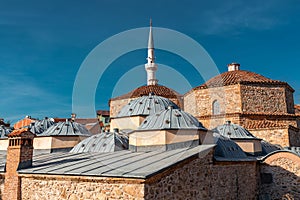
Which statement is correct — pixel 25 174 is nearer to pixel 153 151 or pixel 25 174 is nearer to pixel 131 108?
pixel 153 151

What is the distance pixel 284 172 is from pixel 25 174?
32.1ft

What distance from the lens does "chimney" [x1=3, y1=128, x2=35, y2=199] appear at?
8059 mm

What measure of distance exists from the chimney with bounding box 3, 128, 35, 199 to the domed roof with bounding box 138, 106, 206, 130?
374 centimetres

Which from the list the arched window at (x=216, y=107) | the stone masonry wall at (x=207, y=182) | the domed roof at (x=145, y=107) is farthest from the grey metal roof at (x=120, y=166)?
the arched window at (x=216, y=107)

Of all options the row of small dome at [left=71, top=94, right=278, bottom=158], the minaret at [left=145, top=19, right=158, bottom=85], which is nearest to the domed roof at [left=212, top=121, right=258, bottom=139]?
the row of small dome at [left=71, top=94, right=278, bottom=158]

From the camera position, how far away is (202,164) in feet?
26.0

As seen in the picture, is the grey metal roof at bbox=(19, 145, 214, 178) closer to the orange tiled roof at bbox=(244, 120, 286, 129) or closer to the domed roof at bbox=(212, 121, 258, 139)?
the domed roof at bbox=(212, 121, 258, 139)

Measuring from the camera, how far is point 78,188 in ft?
22.2

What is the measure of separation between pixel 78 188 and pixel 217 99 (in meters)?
12.5

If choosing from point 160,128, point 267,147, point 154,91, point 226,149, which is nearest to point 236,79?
point 267,147

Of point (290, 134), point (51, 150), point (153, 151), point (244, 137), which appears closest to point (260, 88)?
point (290, 134)

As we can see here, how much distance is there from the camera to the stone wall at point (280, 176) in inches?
442

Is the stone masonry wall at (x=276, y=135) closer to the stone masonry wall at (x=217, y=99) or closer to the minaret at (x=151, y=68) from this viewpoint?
the stone masonry wall at (x=217, y=99)

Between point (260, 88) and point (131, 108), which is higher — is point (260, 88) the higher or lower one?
the higher one
